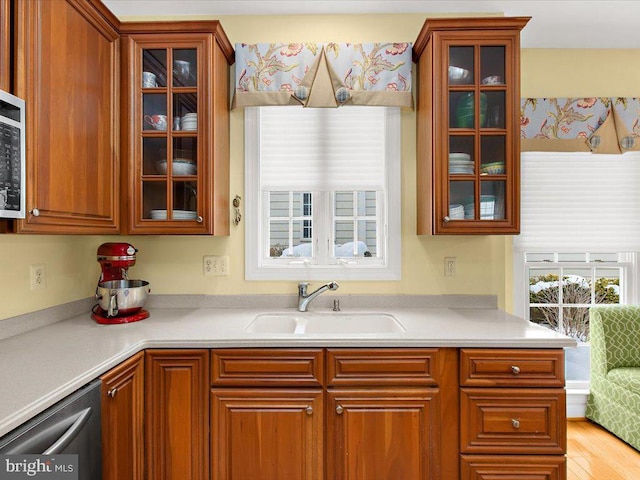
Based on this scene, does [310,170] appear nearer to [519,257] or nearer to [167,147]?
[167,147]

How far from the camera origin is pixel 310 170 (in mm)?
2346

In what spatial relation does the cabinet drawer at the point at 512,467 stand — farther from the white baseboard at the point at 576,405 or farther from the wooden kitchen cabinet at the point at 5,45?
the wooden kitchen cabinet at the point at 5,45

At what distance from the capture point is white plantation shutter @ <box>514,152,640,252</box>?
2678mm

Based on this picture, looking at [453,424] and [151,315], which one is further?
[151,315]

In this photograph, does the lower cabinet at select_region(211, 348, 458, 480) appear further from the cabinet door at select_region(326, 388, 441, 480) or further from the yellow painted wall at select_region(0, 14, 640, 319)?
the yellow painted wall at select_region(0, 14, 640, 319)

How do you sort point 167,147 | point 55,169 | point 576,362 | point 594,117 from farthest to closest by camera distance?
point 576,362
point 594,117
point 167,147
point 55,169

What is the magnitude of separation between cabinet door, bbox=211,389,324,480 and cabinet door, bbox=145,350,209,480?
5cm

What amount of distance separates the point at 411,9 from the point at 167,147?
160cm

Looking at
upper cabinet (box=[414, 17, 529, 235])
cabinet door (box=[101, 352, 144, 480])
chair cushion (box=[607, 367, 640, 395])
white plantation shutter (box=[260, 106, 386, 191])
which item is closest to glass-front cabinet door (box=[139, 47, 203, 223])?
white plantation shutter (box=[260, 106, 386, 191])

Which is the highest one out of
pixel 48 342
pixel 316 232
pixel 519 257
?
pixel 316 232

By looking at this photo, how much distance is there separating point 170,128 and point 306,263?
40.9 inches

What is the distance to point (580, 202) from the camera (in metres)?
2.68

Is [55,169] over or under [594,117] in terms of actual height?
under

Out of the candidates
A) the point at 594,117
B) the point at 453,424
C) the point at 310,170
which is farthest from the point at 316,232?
the point at 594,117
